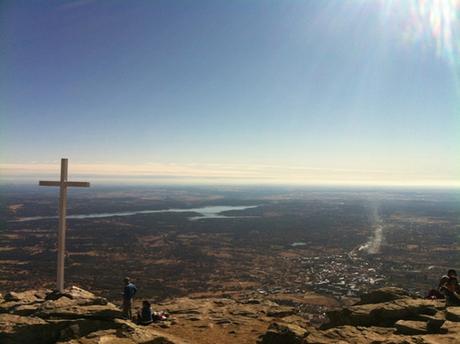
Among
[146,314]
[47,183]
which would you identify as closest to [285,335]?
[146,314]

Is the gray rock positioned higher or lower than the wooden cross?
lower

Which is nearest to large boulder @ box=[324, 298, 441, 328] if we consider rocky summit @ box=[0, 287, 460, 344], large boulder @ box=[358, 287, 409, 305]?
rocky summit @ box=[0, 287, 460, 344]

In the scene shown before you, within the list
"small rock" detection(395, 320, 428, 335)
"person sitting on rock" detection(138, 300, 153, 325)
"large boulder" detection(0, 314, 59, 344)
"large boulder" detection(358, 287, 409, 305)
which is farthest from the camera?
"large boulder" detection(358, 287, 409, 305)

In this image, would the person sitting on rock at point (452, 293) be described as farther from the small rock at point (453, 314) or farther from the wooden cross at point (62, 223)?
the wooden cross at point (62, 223)

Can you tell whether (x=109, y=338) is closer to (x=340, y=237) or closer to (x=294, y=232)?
(x=340, y=237)

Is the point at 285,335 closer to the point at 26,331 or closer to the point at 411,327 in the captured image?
the point at 411,327

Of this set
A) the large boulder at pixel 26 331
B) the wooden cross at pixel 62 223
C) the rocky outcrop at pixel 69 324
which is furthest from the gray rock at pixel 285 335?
the wooden cross at pixel 62 223

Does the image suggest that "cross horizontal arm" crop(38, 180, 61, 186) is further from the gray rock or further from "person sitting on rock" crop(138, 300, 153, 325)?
the gray rock
